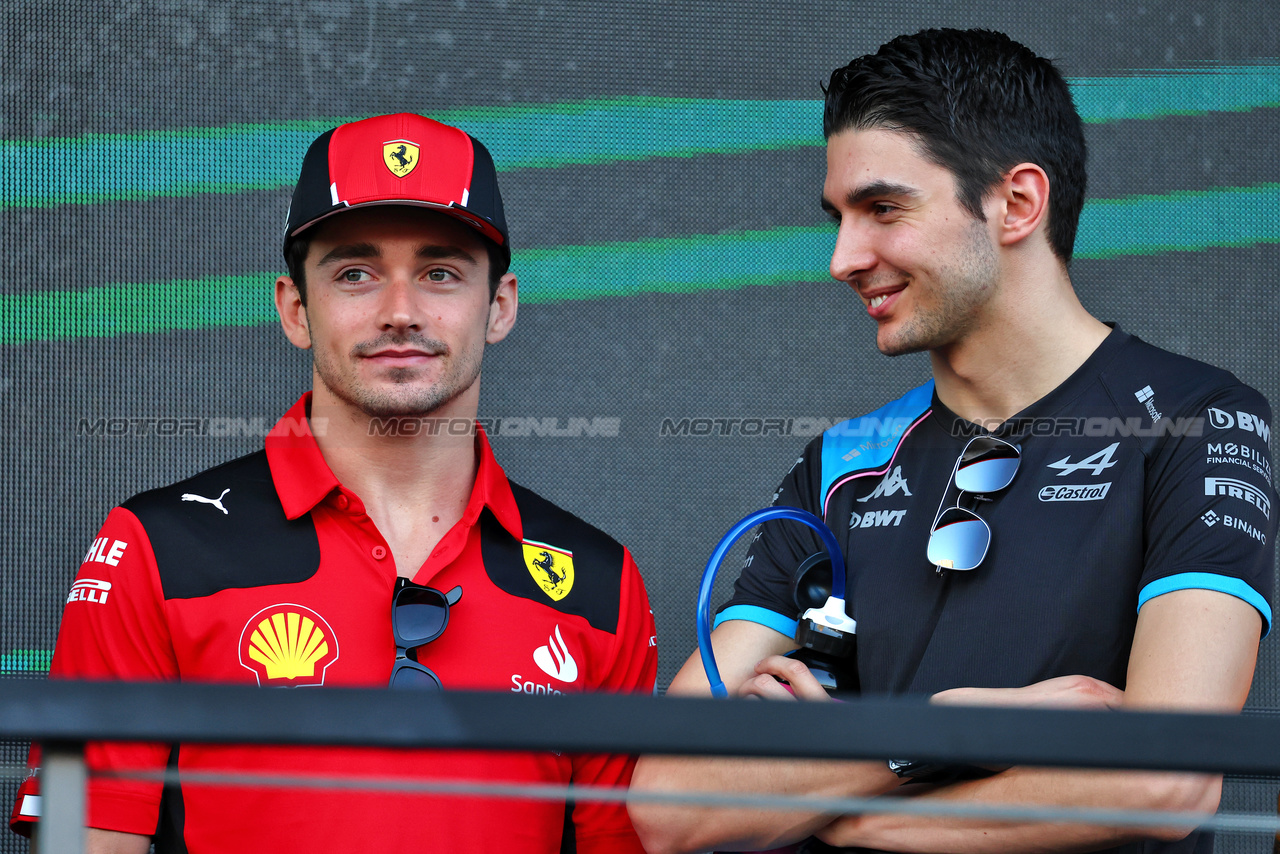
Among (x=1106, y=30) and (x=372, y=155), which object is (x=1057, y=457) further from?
(x=1106, y=30)

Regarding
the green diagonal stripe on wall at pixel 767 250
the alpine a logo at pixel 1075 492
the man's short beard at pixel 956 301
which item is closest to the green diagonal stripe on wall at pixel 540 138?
the green diagonal stripe on wall at pixel 767 250

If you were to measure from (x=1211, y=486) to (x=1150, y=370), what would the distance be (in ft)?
0.58

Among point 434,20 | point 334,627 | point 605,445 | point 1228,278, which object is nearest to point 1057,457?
point 334,627

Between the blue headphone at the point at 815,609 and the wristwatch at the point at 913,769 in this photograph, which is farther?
the blue headphone at the point at 815,609

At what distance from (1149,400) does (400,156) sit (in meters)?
0.93

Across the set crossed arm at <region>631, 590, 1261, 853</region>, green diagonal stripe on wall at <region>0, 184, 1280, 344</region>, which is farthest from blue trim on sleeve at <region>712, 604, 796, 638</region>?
green diagonal stripe on wall at <region>0, 184, 1280, 344</region>

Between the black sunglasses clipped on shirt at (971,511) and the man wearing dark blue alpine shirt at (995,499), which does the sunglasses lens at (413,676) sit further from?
the black sunglasses clipped on shirt at (971,511)

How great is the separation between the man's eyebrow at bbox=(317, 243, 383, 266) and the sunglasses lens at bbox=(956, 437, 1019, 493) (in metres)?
0.75

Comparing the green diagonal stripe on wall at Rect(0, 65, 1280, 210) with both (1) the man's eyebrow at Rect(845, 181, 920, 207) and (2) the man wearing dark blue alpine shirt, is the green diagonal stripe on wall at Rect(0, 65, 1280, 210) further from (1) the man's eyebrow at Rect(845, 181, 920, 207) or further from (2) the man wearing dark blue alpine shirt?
(1) the man's eyebrow at Rect(845, 181, 920, 207)

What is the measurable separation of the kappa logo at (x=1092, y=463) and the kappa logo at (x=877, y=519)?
0.17m

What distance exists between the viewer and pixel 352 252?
1.51 meters

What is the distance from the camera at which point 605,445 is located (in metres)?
2.12

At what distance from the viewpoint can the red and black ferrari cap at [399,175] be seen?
149 centimetres

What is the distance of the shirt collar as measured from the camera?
58.0 inches
